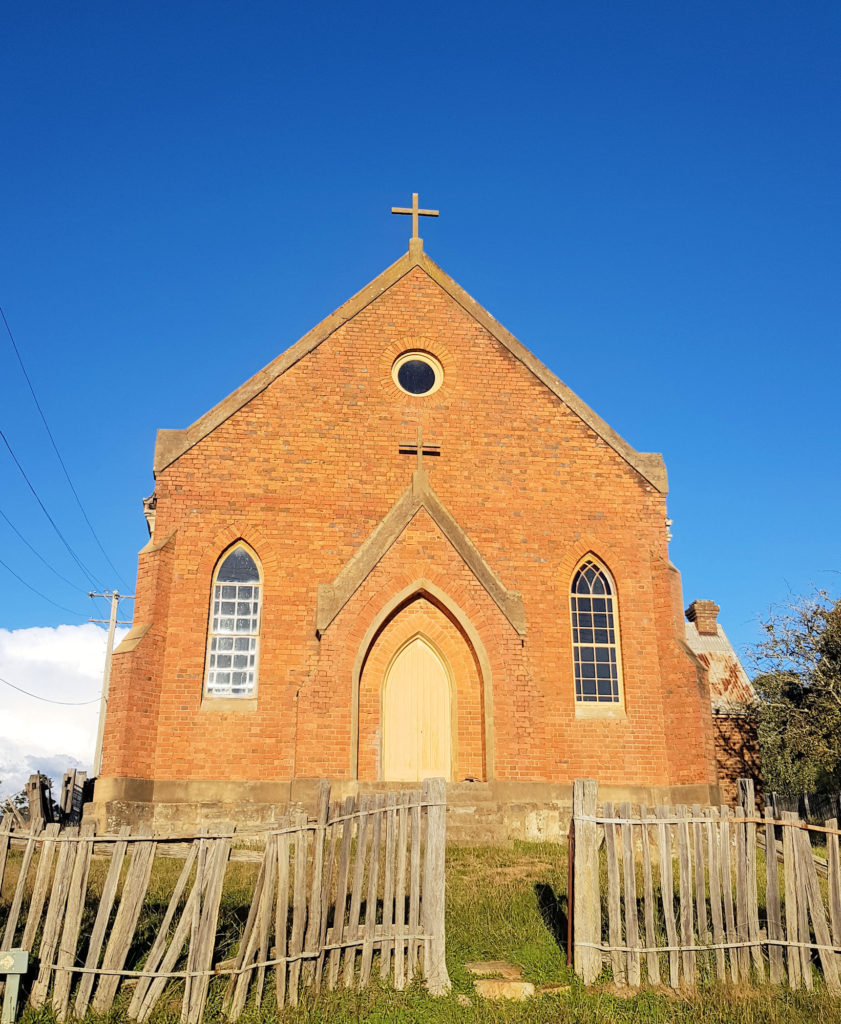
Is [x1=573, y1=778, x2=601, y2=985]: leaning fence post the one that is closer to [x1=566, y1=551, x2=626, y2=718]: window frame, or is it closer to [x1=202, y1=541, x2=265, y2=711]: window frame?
[x1=566, y1=551, x2=626, y2=718]: window frame

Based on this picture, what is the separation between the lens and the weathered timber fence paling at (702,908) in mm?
8594

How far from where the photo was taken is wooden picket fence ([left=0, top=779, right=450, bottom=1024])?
755cm

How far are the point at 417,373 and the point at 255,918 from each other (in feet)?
46.7

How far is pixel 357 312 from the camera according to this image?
2047 cm

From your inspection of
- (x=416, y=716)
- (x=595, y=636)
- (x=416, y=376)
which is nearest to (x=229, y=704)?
(x=416, y=716)

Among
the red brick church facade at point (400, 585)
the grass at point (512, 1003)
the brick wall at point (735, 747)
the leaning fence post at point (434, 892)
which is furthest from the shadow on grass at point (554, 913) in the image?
the brick wall at point (735, 747)

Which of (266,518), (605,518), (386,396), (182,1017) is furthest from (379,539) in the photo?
(182,1017)

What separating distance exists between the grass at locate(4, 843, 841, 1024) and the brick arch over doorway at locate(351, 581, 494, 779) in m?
6.36

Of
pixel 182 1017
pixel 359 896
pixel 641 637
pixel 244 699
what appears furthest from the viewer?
pixel 641 637

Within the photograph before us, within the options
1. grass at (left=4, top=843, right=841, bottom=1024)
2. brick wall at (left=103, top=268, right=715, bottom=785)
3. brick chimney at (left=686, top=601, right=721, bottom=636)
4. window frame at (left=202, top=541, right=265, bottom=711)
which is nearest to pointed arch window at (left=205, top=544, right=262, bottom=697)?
window frame at (left=202, top=541, right=265, bottom=711)

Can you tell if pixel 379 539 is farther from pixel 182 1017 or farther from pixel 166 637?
pixel 182 1017

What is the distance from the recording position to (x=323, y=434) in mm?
19250

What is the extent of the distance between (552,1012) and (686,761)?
1097 cm

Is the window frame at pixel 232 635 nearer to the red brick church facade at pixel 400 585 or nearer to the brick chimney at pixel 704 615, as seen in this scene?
the red brick church facade at pixel 400 585
